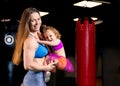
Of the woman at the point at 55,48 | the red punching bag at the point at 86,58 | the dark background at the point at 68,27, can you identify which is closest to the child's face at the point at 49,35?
the woman at the point at 55,48

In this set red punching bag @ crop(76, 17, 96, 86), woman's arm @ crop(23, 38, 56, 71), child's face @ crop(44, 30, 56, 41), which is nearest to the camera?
woman's arm @ crop(23, 38, 56, 71)

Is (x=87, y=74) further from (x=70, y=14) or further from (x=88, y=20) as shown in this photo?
(x=70, y=14)

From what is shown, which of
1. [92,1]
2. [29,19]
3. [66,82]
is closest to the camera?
[29,19]

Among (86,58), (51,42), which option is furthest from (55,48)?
(86,58)

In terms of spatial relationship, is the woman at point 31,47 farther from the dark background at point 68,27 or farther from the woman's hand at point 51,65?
the dark background at point 68,27

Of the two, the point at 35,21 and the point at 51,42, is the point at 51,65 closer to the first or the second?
the point at 51,42

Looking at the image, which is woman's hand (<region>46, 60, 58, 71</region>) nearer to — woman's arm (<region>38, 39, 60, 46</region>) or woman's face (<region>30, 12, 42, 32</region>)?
woman's arm (<region>38, 39, 60, 46</region>)

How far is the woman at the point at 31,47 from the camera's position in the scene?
171 cm

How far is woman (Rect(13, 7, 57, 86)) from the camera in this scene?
5.60 feet

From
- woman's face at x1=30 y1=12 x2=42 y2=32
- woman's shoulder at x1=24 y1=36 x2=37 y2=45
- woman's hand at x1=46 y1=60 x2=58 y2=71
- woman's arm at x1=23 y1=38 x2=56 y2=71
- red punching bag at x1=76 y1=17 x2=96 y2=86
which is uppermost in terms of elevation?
woman's face at x1=30 y1=12 x2=42 y2=32

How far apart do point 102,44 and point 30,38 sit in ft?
19.6

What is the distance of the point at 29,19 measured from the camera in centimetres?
172

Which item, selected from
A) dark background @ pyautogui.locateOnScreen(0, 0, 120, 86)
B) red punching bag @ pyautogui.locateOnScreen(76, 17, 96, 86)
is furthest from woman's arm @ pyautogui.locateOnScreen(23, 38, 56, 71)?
red punching bag @ pyautogui.locateOnScreen(76, 17, 96, 86)

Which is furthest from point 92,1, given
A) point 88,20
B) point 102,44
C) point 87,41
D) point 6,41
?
point 102,44
